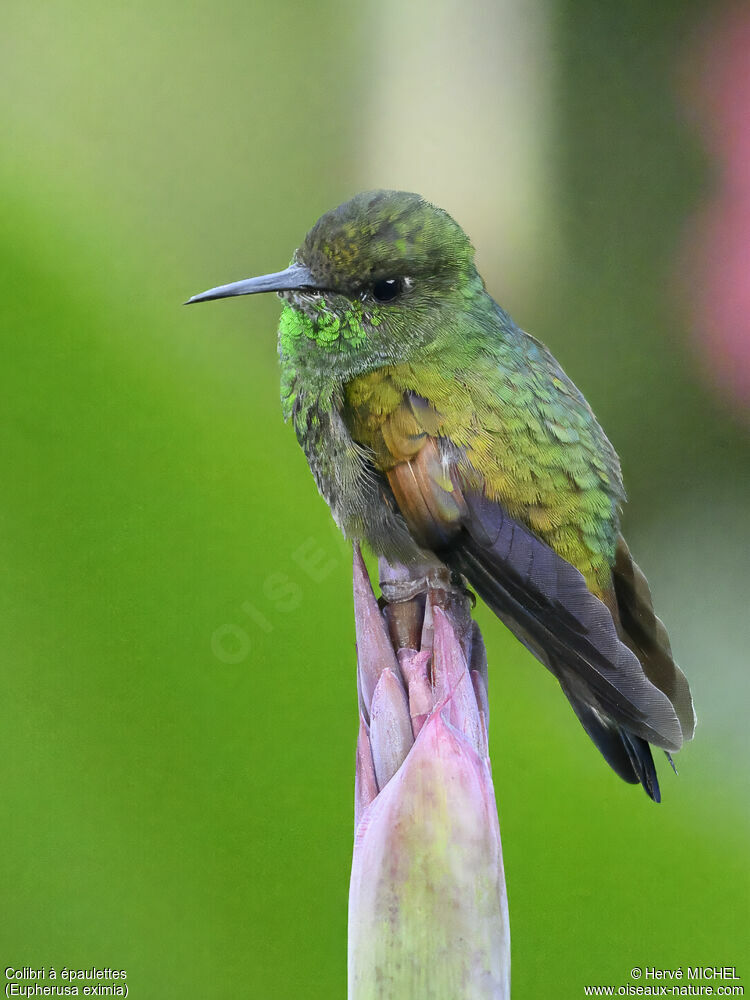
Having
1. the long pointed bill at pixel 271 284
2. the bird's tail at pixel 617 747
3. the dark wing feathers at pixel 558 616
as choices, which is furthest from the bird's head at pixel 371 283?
the bird's tail at pixel 617 747

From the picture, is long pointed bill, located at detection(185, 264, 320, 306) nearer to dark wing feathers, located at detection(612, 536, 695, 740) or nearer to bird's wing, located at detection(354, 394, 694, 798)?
bird's wing, located at detection(354, 394, 694, 798)

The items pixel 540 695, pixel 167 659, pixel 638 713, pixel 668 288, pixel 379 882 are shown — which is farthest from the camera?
pixel 668 288

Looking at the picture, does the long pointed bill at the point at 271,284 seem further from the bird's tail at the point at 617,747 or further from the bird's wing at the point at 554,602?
the bird's tail at the point at 617,747

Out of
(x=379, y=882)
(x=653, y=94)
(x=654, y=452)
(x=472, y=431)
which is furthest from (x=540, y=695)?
(x=653, y=94)

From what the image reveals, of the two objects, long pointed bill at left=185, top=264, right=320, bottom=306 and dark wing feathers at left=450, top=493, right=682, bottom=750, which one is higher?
long pointed bill at left=185, top=264, right=320, bottom=306

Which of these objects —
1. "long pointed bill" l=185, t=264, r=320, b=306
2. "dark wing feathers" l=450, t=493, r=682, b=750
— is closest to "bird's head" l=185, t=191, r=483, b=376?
"long pointed bill" l=185, t=264, r=320, b=306

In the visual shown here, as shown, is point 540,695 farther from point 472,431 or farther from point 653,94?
point 653,94

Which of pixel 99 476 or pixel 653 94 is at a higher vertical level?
pixel 653 94
